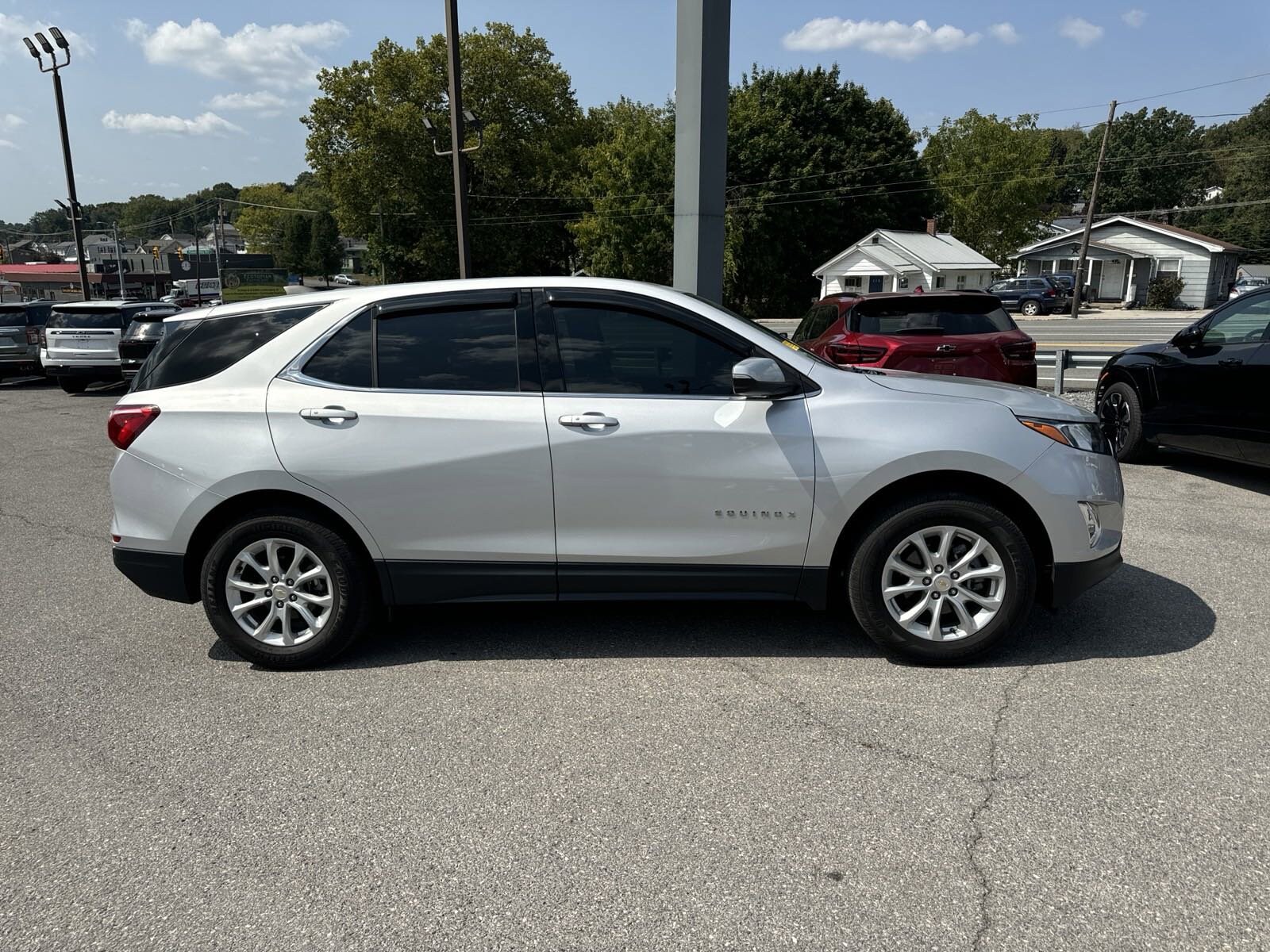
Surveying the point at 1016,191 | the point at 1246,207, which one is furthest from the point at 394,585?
the point at 1246,207

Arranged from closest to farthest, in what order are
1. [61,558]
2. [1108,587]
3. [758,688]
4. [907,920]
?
[907,920], [758,688], [1108,587], [61,558]

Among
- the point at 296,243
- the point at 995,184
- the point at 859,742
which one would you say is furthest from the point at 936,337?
the point at 296,243

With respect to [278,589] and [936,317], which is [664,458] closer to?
[278,589]

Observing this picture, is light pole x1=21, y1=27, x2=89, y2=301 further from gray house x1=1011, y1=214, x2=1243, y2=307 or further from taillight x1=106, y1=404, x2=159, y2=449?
gray house x1=1011, y1=214, x2=1243, y2=307

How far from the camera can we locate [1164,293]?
50750mm

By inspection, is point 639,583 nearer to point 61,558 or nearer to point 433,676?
point 433,676

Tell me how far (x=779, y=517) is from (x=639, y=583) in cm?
71

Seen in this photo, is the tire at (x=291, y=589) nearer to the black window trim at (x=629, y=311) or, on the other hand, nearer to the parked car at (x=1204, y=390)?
the black window trim at (x=629, y=311)

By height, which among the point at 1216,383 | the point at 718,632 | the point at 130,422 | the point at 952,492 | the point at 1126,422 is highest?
the point at 130,422

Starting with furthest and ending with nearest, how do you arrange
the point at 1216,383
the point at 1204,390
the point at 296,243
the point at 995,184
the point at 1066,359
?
the point at 296,243 < the point at 995,184 < the point at 1066,359 < the point at 1204,390 < the point at 1216,383

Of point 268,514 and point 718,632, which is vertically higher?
point 268,514

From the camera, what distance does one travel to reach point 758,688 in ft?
13.0

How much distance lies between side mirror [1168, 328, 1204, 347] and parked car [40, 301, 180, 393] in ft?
51.5

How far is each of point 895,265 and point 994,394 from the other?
46.0 meters
